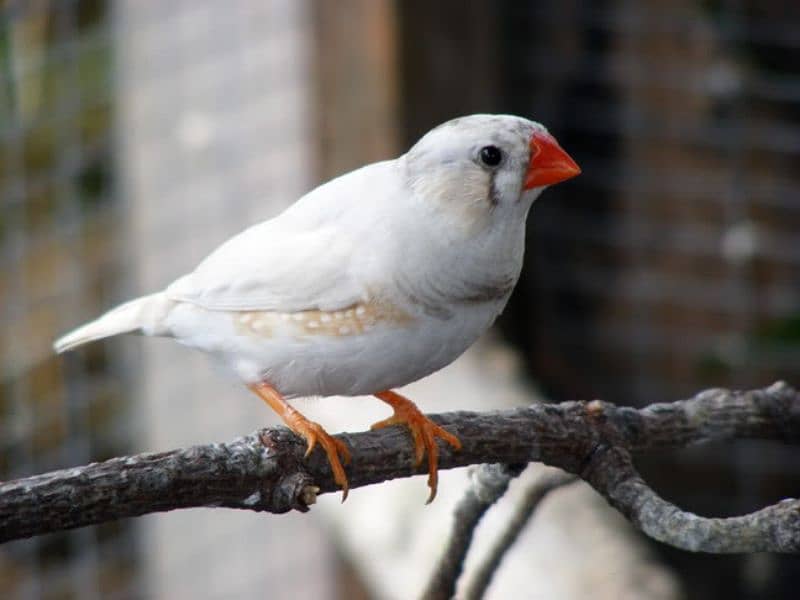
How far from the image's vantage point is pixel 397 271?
1319mm

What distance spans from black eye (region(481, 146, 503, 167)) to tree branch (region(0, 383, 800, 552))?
0.23 meters

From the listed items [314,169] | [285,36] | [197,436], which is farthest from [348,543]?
[285,36]

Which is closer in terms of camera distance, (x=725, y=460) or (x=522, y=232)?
(x=522, y=232)

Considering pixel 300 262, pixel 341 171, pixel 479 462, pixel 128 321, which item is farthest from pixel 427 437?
pixel 341 171

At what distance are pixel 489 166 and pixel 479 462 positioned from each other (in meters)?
0.27

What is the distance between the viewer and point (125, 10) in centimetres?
239

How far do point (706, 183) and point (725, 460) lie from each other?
1.87 ft

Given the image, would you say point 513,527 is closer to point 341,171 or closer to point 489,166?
point 489,166

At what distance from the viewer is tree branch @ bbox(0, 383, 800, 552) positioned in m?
0.98

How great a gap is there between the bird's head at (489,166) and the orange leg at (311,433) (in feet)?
0.78

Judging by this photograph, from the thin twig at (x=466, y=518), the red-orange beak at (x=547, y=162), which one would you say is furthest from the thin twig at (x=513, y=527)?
the red-orange beak at (x=547, y=162)

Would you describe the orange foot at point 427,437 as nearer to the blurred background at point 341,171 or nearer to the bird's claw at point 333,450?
the bird's claw at point 333,450

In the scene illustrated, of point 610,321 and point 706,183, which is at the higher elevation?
point 706,183

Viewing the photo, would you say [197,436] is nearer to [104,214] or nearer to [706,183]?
[104,214]
